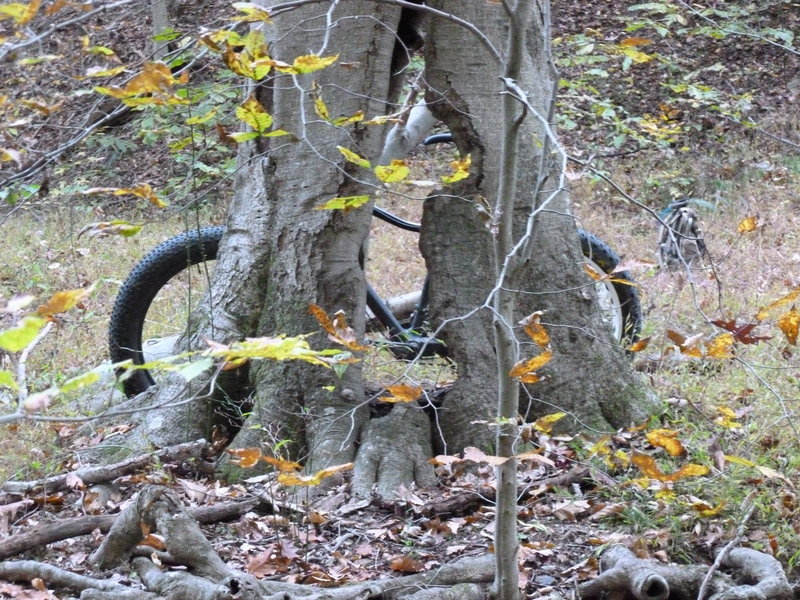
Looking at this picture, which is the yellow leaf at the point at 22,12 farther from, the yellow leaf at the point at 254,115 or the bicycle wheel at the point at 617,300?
the bicycle wheel at the point at 617,300

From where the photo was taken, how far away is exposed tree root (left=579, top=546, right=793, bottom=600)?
114 inches

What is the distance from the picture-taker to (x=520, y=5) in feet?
7.88

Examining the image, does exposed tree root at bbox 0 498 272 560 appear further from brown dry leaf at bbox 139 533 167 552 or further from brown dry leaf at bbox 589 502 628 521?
brown dry leaf at bbox 589 502 628 521

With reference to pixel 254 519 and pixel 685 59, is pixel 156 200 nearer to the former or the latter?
pixel 254 519

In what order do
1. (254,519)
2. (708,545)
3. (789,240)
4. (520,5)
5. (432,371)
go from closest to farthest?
(520,5) → (708,545) → (254,519) → (432,371) → (789,240)

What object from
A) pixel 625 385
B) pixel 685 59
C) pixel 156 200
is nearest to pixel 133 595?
pixel 156 200

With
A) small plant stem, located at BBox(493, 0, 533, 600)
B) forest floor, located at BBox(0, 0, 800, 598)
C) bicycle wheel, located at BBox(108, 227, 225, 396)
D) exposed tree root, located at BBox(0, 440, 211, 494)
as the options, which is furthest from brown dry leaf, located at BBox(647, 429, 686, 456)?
bicycle wheel, located at BBox(108, 227, 225, 396)

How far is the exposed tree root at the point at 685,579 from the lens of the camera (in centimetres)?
290

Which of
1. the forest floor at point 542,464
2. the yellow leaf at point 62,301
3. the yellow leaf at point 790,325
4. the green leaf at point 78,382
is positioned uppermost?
the yellow leaf at point 62,301

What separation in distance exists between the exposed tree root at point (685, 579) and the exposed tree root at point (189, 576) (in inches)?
15.9

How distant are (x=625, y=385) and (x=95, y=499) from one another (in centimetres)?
241

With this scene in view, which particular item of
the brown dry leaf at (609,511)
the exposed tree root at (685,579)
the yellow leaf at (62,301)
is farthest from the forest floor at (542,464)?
the yellow leaf at (62,301)

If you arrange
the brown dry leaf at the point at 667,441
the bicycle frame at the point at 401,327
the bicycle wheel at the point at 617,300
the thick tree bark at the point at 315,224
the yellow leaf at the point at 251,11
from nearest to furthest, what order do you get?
the yellow leaf at the point at 251,11, the brown dry leaf at the point at 667,441, the thick tree bark at the point at 315,224, the bicycle frame at the point at 401,327, the bicycle wheel at the point at 617,300

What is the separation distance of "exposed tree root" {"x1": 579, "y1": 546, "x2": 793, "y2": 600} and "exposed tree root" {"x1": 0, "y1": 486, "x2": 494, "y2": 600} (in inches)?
15.9
